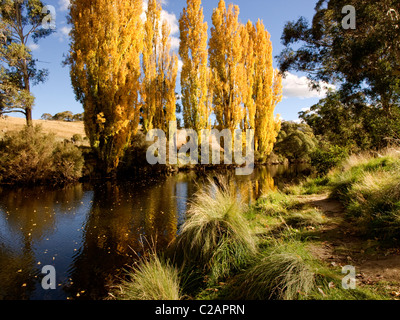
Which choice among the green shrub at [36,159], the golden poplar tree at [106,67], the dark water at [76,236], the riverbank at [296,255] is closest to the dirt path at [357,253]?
the riverbank at [296,255]

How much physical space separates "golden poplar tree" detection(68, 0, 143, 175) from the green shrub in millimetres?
1877

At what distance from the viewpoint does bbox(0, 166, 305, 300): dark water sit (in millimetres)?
3729

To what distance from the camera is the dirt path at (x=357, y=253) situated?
2744 mm

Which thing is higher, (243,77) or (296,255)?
(243,77)

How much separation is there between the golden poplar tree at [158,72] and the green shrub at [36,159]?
6.66 metres

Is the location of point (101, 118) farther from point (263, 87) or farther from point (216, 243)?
point (263, 87)

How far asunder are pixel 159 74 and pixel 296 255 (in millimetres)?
19909

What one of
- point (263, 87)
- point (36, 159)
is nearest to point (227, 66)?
point (263, 87)

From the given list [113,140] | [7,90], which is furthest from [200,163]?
[7,90]

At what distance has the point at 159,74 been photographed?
19.9m

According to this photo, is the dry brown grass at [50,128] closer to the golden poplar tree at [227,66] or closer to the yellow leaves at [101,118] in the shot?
the yellow leaves at [101,118]

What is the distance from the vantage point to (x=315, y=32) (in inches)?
432

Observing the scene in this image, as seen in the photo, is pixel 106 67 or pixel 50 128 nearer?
pixel 106 67

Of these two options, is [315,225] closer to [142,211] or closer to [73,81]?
[142,211]
